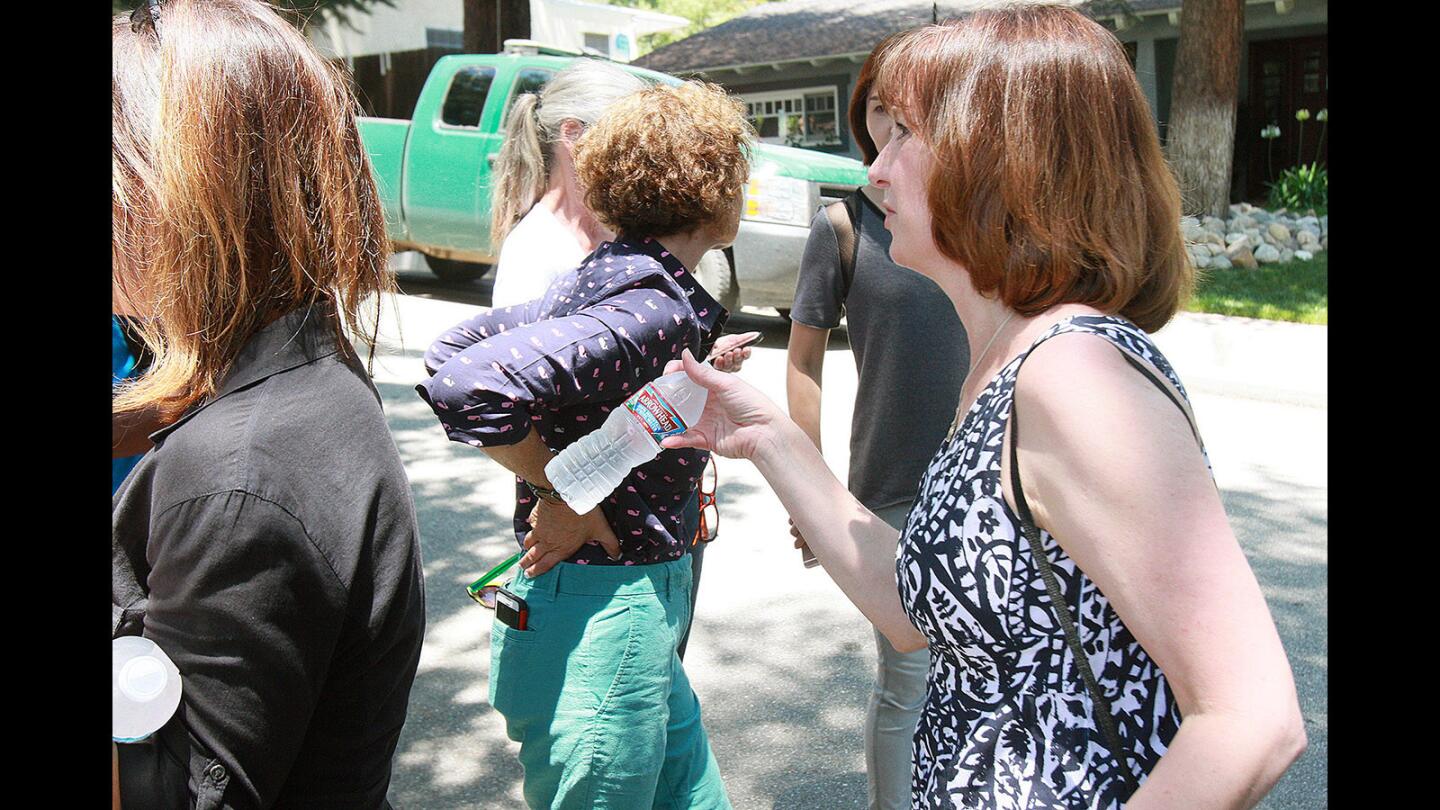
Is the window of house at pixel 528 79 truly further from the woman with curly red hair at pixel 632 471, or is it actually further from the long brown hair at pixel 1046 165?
the long brown hair at pixel 1046 165

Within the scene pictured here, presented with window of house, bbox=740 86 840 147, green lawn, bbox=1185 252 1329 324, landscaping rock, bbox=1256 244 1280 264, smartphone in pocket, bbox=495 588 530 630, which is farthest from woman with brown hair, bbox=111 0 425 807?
window of house, bbox=740 86 840 147

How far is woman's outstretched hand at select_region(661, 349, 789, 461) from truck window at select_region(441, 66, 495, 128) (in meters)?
10.3

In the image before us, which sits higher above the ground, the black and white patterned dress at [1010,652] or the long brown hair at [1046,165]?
the long brown hair at [1046,165]

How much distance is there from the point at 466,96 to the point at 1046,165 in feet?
36.7

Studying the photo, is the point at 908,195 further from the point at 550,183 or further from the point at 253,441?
the point at 550,183

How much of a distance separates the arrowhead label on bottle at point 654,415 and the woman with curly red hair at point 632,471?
145mm

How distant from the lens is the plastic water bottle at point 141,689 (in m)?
1.31

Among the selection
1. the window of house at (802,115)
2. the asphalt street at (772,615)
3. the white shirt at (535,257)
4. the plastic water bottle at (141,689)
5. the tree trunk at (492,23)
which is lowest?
the asphalt street at (772,615)

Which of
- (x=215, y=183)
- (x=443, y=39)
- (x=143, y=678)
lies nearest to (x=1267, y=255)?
(x=215, y=183)

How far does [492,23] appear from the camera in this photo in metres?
15.5

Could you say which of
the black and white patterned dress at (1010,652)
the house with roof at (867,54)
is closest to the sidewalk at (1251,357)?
the house with roof at (867,54)

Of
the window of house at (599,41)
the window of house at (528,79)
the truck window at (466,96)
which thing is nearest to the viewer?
the window of house at (528,79)

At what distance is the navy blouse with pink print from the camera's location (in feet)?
6.67
